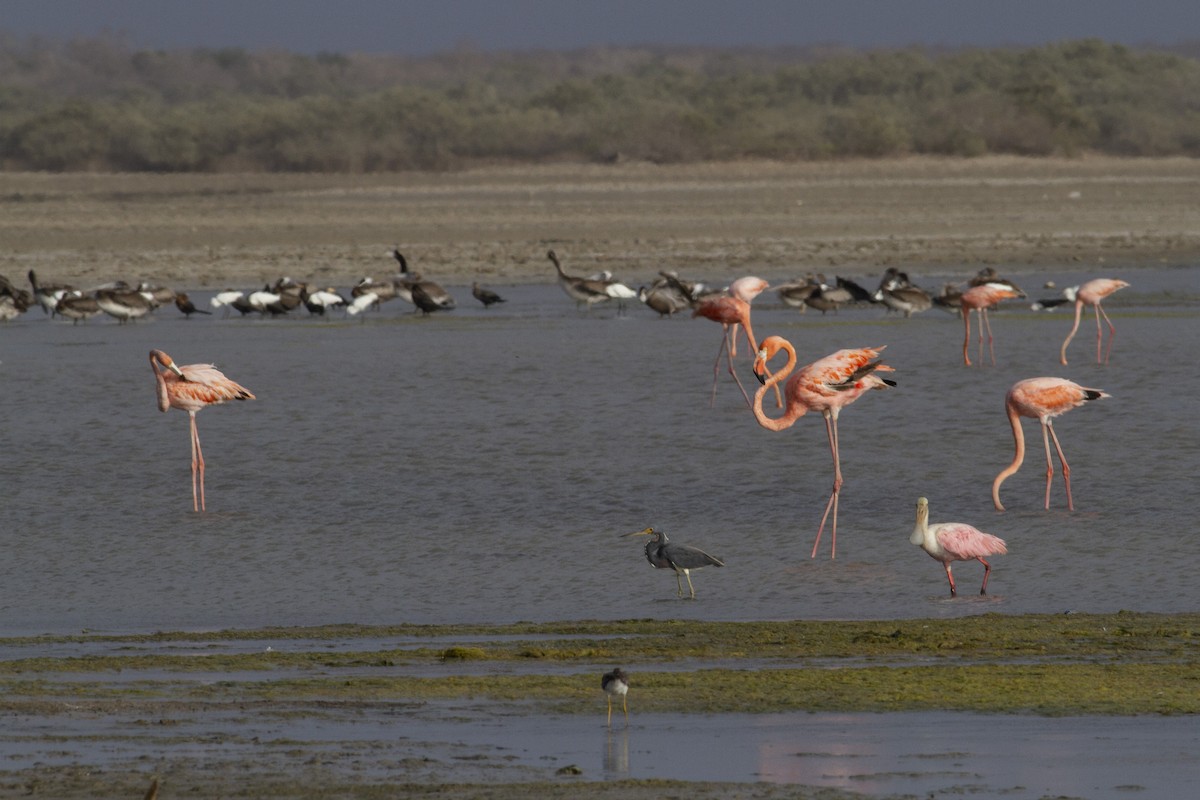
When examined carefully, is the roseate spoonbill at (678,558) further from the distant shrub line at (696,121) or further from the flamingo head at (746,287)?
the distant shrub line at (696,121)

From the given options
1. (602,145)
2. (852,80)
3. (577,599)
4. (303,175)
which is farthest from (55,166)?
(577,599)

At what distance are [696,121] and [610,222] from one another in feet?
72.6

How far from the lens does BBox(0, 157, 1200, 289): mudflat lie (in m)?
28.2

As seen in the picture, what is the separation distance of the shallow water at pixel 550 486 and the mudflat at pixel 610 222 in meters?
8.96

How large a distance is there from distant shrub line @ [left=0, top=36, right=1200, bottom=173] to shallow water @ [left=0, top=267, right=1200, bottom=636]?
117 feet

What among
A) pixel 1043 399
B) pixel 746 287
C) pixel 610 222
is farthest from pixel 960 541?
pixel 610 222

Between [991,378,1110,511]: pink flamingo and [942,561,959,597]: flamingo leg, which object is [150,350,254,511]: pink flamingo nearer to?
[991,378,1110,511]: pink flamingo

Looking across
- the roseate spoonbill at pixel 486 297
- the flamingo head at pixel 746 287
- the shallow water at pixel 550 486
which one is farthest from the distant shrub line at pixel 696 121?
the shallow water at pixel 550 486

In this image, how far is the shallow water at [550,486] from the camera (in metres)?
9.12

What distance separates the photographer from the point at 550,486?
11.9 m

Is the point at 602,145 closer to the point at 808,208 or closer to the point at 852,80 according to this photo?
the point at 808,208

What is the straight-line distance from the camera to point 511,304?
77.4 feet

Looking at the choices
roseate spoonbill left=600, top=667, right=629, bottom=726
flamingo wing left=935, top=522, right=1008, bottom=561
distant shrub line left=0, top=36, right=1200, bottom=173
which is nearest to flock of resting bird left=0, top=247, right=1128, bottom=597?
flamingo wing left=935, top=522, right=1008, bottom=561

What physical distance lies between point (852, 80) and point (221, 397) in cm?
7247
